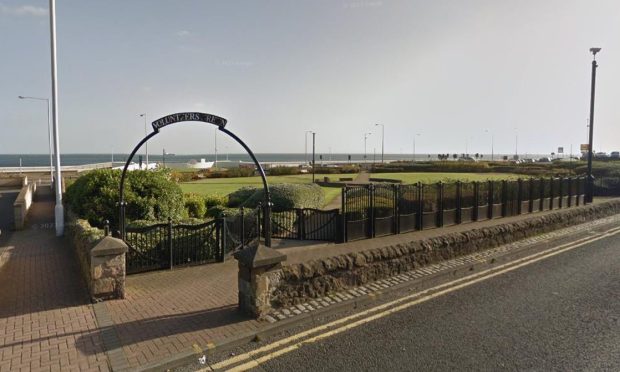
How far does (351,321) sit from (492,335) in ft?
6.89

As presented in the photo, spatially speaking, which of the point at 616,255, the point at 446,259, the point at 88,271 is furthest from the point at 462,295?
the point at 88,271

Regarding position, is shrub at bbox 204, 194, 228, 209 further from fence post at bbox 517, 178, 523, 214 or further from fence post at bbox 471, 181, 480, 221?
fence post at bbox 517, 178, 523, 214

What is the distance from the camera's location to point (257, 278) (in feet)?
20.2

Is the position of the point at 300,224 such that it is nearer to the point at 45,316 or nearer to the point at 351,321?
the point at 351,321

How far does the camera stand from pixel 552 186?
19688mm

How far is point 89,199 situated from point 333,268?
29.7ft

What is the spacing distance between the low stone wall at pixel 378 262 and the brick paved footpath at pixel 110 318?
1.08 metres

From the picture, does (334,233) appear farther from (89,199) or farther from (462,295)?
(89,199)

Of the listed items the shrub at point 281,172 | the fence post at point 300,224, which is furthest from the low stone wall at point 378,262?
the shrub at point 281,172

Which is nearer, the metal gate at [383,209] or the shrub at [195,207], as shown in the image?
the metal gate at [383,209]

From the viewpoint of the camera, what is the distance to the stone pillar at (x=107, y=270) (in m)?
6.84

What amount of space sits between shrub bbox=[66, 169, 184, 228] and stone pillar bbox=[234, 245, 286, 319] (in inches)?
273

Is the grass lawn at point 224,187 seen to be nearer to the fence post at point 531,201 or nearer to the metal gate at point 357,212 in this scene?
the metal gate at point 357,212

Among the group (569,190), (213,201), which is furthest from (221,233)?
(569,190)
